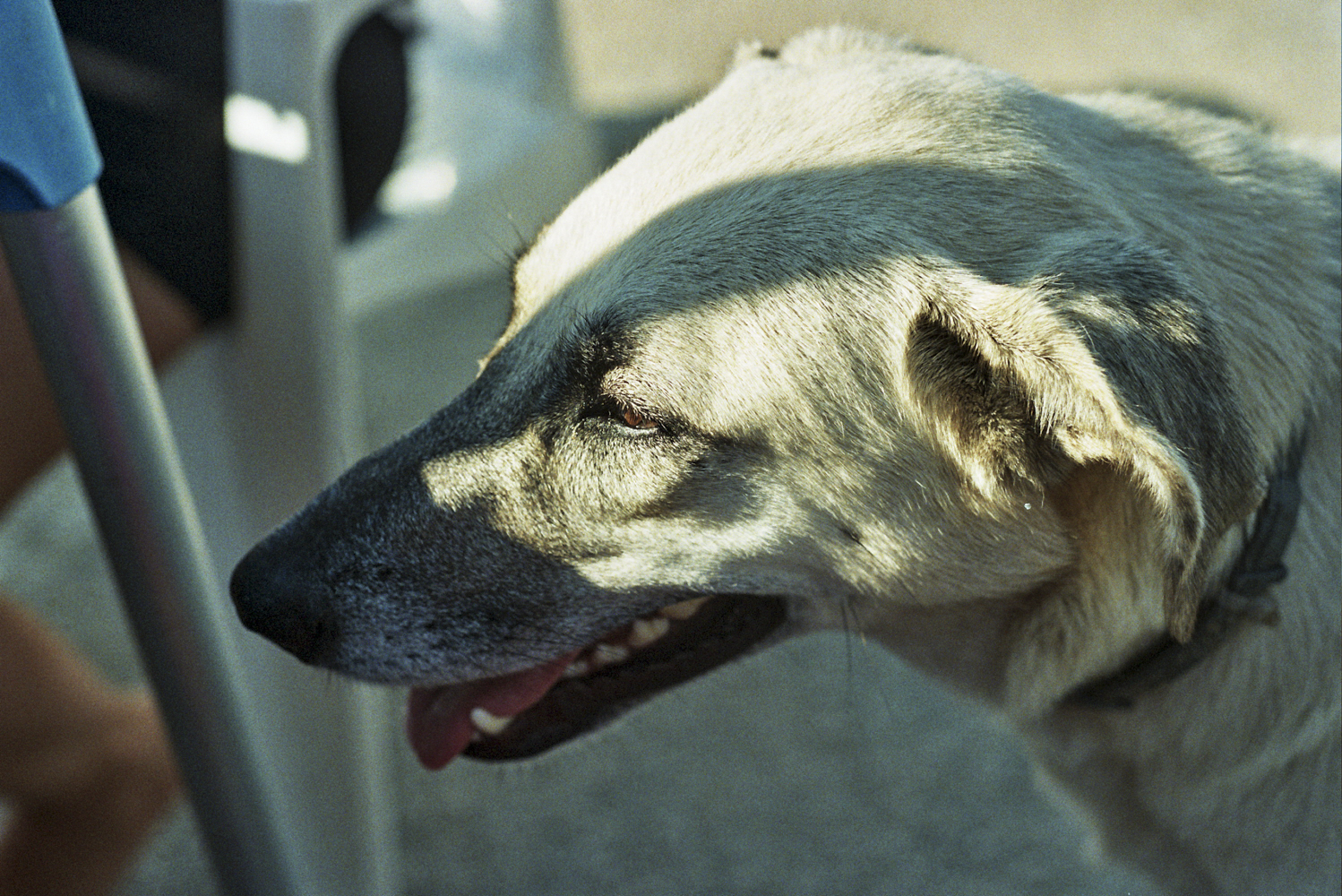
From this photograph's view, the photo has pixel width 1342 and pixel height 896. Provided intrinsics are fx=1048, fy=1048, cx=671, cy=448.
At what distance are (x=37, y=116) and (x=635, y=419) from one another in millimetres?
683

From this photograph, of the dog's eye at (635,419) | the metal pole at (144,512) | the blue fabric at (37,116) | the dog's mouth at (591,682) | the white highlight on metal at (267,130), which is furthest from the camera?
the white highlight on metal at (267,130)

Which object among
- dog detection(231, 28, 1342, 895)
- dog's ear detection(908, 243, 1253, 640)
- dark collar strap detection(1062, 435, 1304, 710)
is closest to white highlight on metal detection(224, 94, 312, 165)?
dog detection(231, 28, 1342, 895)

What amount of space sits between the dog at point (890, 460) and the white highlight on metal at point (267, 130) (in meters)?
0.82

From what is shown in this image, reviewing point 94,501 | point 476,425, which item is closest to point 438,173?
point 476,425

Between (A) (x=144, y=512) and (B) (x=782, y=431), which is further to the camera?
(B) (x=782, y=431)

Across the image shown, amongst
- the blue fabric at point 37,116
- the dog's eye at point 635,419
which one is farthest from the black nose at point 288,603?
the blue fabric at point 37,116

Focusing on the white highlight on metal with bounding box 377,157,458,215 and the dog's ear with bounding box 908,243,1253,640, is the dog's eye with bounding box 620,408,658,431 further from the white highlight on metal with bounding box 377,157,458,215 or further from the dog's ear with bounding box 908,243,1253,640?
the white highlight on metal with bounding box 377,157,458,215

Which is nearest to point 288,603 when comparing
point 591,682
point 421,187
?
point 591,682

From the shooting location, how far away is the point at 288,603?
4.27ft

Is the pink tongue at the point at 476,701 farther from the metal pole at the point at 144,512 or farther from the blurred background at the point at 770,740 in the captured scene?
the metal pole at the point at 144,512

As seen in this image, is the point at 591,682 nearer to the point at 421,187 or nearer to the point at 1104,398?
the point at 1104,398

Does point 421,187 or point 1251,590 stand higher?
point 1251,590

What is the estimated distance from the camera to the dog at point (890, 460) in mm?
1192

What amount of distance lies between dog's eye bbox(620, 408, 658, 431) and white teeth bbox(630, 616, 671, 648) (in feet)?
0.99
